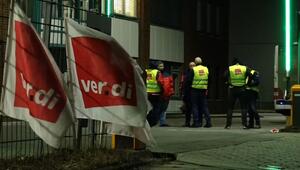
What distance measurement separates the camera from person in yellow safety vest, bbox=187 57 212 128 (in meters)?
16.2

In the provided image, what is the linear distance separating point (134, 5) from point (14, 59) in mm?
17402

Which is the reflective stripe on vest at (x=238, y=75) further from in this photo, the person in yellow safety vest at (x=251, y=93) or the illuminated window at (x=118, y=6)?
the illuminated window at (x=118, y=6)

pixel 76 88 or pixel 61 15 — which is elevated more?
pixel 61 15

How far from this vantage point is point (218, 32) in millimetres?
31750

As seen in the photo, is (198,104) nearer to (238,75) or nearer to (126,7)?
(238,75)

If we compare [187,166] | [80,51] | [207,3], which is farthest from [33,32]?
[207,3]

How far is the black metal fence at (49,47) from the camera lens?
25.8 ft

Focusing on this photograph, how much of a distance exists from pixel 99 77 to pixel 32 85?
1.18 m

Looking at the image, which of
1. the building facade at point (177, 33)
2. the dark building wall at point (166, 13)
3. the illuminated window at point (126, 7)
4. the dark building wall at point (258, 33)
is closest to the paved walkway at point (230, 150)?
the building facade at point (177, 33)

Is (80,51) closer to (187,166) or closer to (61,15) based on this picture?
(61,15)

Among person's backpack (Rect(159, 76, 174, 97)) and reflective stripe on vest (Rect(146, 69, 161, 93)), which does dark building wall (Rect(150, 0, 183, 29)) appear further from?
reflective stripe on vest (Rect(146, 69, 161, 93))

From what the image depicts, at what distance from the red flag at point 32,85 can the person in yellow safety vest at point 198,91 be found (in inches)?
367

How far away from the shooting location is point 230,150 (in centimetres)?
1038

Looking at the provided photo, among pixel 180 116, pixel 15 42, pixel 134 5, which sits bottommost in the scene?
pixel 180 116
